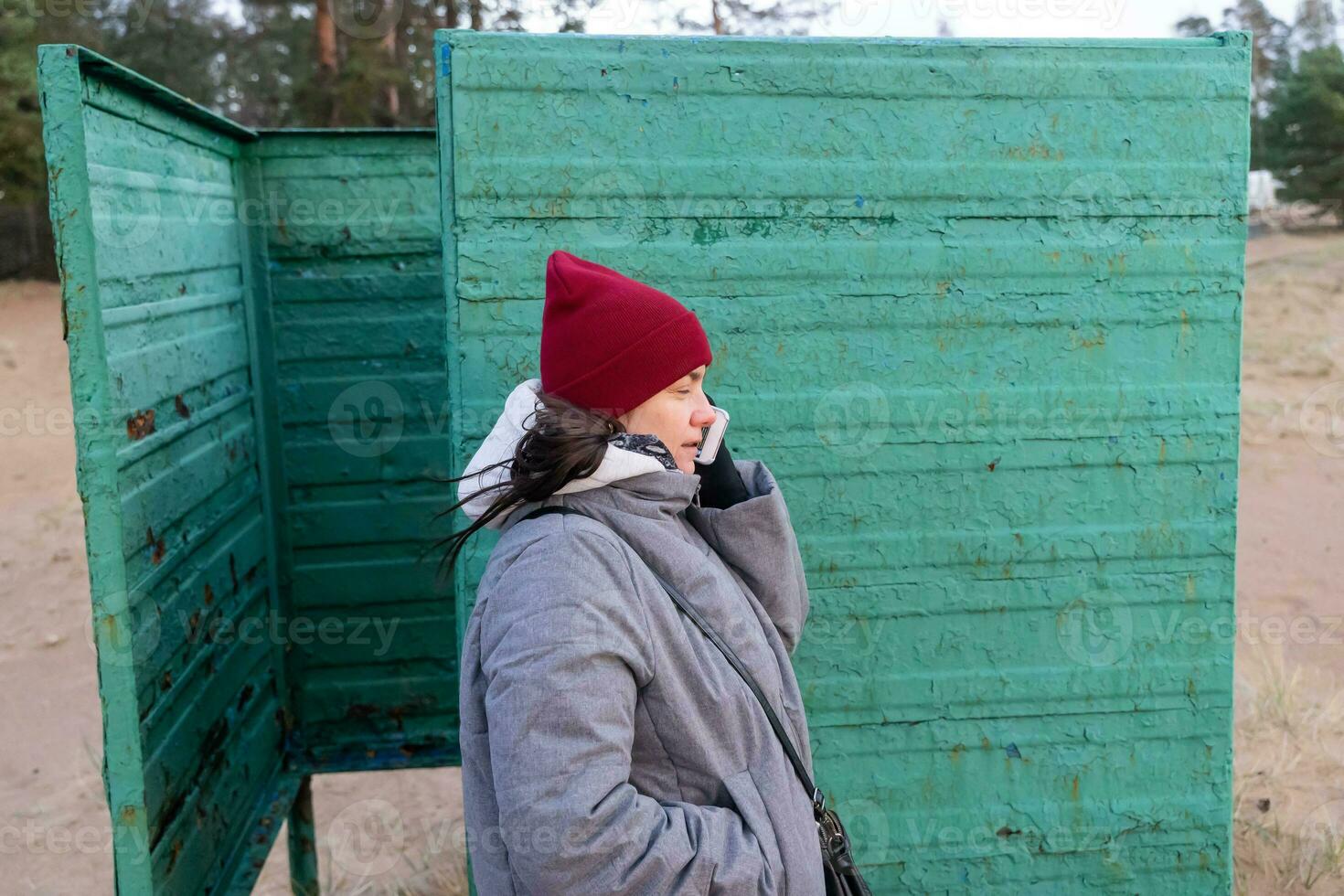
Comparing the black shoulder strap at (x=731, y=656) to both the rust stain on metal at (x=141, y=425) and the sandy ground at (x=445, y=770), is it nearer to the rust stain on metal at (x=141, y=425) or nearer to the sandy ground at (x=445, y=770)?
the rust stain on metal at (x=141, y=425)

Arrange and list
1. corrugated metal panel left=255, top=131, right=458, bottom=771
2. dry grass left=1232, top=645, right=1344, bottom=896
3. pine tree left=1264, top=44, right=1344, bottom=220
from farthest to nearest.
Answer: pine tree left=1264, top=44, right=1344, bottom=220 < dry grass left=1232, top=645, right=1344, bottom=896 < corrugated metal panel left=255, top=131, right=458, bottom=771

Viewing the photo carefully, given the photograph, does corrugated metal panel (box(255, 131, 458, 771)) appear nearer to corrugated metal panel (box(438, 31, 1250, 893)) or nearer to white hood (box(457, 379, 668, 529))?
corrugated metal panel (box(438, 31, 1250, 893))

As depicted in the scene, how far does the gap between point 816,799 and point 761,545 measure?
1.33 feet

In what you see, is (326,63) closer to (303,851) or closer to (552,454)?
(303,851)

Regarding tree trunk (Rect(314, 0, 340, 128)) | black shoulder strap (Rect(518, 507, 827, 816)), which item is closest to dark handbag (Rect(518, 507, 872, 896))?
black shoulder strap (Rect(518, 507, 827, 816))

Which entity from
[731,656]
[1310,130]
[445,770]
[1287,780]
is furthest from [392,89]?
[1310,130]

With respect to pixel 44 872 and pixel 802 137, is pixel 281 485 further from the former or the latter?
pixel 44 872

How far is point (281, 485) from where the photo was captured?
3662 mm

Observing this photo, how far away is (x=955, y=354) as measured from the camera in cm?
261

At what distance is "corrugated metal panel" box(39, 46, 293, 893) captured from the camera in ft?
7.31

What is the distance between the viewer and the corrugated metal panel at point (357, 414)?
360 centimetres

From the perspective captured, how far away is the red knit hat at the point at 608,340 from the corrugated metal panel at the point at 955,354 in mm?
699

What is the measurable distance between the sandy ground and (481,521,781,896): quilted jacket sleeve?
9.63 feet

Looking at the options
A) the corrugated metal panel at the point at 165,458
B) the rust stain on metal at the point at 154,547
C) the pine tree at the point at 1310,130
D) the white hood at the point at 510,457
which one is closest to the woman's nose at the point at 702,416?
the white hood at the point at 510,457
